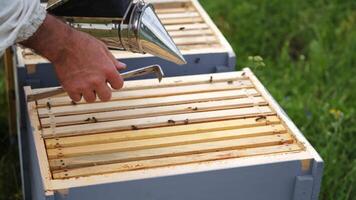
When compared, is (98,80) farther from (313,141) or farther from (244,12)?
(244,12)

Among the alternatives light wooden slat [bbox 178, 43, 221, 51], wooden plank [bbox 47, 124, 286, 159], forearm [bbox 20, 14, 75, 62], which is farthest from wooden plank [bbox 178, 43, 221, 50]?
forearm [bbox 20, 14, 75, 62]

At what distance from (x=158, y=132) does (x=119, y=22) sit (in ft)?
1.12

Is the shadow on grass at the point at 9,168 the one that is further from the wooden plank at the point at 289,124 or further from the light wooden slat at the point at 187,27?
the wooden plank at the point at 289,124

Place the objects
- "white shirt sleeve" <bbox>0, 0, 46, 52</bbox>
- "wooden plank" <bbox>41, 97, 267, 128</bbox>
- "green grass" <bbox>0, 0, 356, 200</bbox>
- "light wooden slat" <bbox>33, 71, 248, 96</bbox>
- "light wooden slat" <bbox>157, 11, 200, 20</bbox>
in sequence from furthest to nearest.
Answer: "green grass" <bbox>0, 0, 356, 200</bbox>, "light wooden slat" <bbox>157, 11, 200, 20</bbox>, "light wooden slat" <bbox>33, 71, 248, 96</bbox>, "wooden plank" <bbox>41, 97, 267, 128</bbox>, "white shirt sleeve" <bbox>0, 0, 46, 52</bbox>

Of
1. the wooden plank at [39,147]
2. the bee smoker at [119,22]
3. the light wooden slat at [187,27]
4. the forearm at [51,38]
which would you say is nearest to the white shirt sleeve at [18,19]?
the forearm at [51,38]

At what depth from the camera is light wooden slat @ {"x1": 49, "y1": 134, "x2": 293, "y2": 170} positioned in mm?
1804

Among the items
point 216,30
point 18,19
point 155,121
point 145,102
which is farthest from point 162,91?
point 18,19

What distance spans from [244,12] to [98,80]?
2.35 m

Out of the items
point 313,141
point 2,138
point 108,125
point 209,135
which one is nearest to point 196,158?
point 209,135

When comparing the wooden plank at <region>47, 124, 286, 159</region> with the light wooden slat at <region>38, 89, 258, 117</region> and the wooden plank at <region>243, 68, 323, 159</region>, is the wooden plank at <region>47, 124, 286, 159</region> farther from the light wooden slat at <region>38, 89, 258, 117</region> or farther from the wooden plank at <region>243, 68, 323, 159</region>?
the light wooden slat at <region>38, 89, 258, 117</region>

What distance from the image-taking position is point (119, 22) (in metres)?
1.86

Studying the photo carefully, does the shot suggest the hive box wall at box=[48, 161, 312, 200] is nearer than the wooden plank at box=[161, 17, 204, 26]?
Yes

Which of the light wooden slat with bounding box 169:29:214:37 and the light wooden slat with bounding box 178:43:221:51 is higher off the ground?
the light wooden slat with bounding box 169:29:214:37

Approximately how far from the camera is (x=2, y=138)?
10.1ft
